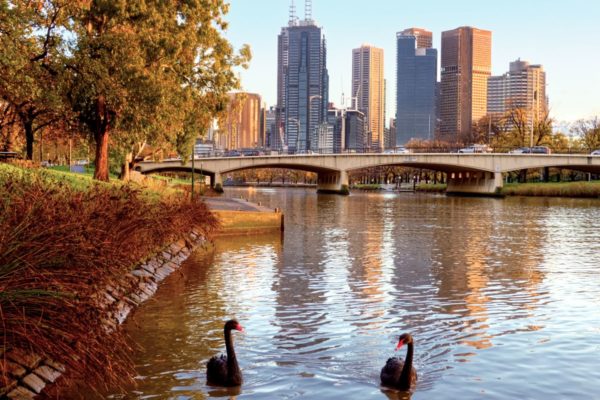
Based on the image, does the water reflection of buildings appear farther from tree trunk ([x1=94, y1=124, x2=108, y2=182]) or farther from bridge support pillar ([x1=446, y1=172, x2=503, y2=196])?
bridge support pillar ([x1=446, y1=172, x2=503, y2=196])

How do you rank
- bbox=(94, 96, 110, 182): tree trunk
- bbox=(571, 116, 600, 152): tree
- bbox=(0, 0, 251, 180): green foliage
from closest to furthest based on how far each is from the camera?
bbox=(0, 0, 251, 180): green foliage → bbox=(94, 96, 110, 182): tree trunk → bbox=(571, 116, 600, 152): tree

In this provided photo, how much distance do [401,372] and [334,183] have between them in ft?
363

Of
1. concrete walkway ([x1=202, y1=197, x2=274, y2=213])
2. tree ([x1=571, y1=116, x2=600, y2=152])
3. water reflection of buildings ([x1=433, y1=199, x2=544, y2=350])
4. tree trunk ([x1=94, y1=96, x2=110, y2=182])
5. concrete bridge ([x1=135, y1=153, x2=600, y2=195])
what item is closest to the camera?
water reflection of buildings ([x1=433, y1=199, x2=544, y2=350])

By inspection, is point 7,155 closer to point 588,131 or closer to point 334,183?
point 334,183

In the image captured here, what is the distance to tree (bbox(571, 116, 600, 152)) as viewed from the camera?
123 m

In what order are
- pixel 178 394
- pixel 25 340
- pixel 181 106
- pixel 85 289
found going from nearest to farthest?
pixel 25 340 → pixel 85 289 → pixel 178 394 → pixel 181 106

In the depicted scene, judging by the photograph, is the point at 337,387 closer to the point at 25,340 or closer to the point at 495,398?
the point at 495,398

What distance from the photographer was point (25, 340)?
7793 mm

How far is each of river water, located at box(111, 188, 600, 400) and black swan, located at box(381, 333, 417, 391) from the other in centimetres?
16

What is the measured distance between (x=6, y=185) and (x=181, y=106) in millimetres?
23506

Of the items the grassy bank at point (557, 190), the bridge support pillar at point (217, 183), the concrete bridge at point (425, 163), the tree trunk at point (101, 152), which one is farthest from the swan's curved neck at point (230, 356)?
the bridge support pillar at point (217, 183)

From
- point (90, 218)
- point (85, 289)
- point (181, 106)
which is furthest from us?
point (181, 106)

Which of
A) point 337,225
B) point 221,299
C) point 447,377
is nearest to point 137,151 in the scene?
point 337,225

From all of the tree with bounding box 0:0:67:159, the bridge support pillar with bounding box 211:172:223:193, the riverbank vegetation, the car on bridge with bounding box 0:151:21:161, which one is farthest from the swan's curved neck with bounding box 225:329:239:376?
the bridge support pillar with bounding box 211:172:223:193
